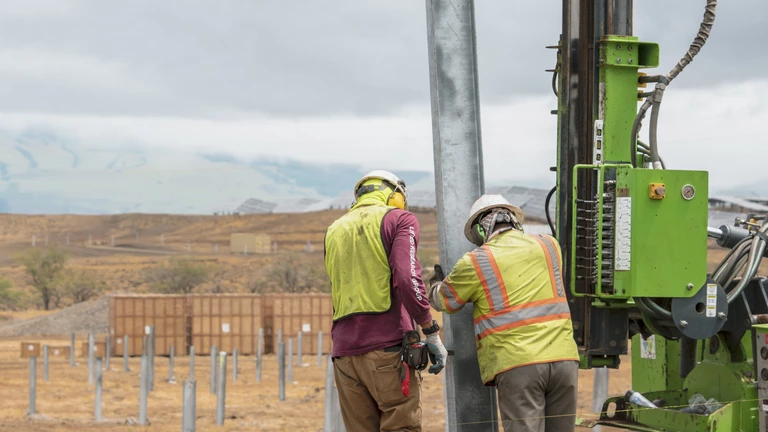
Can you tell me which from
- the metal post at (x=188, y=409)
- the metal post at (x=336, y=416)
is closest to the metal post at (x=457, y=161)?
the metal post at (x=336, y=416)

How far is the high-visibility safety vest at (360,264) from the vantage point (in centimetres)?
570

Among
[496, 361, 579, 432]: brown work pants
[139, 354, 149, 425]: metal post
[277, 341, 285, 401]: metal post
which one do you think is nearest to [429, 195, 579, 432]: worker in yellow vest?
[496, 361, 579, 432]: brown work pants

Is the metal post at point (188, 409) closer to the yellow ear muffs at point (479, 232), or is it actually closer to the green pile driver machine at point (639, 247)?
the green pile driver machine at point (639, 247)

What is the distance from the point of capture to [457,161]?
5.89m

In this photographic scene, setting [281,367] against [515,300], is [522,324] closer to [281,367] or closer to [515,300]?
[515,300]

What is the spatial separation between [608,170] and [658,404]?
1775 mm

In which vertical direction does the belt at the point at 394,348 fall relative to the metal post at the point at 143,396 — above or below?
above

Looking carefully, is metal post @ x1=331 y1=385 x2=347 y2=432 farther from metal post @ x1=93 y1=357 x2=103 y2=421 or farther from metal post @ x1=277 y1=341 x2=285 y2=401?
metal post @ x1=277 y1=341 x2=285 y2=401

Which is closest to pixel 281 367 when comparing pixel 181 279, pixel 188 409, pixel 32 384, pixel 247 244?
pixel 32 384

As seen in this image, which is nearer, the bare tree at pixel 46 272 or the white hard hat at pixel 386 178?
the white hard hat at pixel 386 178

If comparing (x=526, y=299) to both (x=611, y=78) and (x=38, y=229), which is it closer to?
(x=611, y=78)

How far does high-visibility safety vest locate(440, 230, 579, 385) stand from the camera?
17.7ft

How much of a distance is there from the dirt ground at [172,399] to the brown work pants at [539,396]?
973 cm

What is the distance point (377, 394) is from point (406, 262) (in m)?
0.78
